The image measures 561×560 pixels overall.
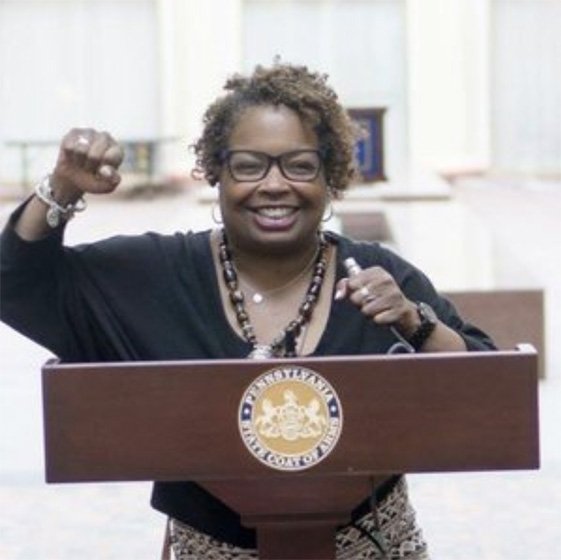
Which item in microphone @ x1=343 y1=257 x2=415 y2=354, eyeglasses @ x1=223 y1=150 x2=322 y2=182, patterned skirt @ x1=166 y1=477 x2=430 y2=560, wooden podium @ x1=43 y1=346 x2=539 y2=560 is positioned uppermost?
eyeglasses @ x1=223 y1=150 x2=322 y2=182

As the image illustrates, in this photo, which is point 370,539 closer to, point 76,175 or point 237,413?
point 237,413

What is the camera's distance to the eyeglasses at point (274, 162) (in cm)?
272

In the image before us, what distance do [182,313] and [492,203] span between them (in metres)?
15.8

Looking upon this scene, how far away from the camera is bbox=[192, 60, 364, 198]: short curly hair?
2.79 metres

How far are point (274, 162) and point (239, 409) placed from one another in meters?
0.51

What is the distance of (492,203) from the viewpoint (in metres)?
18.3

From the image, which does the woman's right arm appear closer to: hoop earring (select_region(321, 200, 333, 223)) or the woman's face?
the woman's face

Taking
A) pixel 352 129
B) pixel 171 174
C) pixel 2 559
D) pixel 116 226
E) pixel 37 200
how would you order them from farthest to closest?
pixel 171 174
pixel 116 226
pixel 2 559
pixel 352 129
pixel 37 200

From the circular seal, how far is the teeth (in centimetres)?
42

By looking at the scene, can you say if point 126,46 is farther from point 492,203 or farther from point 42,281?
point 42,281

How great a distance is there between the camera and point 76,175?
8.63 feet

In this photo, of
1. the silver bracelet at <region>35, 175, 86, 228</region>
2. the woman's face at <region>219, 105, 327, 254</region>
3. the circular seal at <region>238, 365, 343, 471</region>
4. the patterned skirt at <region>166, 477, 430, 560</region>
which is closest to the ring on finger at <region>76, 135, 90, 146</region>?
the silver bracelet at <region>35, 175, 86, 228</region>

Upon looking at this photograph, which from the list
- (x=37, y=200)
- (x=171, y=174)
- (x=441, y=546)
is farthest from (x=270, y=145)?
(x=171, y=174)

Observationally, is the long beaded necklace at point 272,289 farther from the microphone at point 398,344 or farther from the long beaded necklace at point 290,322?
the microphone at point 398,344
